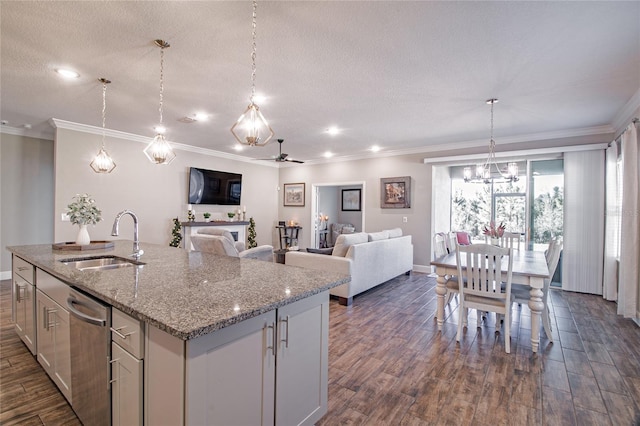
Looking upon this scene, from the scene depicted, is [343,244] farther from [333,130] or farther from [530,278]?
[530,278]

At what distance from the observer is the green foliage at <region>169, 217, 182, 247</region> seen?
6.24 m

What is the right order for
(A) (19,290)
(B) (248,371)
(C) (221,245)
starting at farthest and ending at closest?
1. (C) (221,245)
2. (A) (19,290)
3. (B) (248,371)

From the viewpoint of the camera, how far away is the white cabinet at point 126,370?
1274 mm

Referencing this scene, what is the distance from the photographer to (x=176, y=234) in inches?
246

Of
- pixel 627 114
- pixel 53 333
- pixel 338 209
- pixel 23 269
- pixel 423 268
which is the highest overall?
pixel 627 114

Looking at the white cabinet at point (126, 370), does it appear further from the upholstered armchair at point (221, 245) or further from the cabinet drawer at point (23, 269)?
the upholstered armchair at point (221, 245)

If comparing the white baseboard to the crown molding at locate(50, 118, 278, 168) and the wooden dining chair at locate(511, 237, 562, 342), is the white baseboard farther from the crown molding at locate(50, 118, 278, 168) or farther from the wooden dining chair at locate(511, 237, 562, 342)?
the crown molding at locate(50, 118, 278, 168)

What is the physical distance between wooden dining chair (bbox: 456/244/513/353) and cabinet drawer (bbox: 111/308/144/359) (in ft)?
8.62

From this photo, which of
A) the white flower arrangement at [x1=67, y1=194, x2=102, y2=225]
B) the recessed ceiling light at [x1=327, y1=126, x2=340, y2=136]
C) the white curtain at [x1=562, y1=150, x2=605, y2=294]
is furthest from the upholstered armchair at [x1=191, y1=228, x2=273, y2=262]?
the white curtain at [x1=562, y1=150, x2=605, y2=294]

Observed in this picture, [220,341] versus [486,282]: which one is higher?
[220,341]

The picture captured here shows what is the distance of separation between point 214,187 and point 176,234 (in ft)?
4.46

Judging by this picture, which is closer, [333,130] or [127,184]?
[333,130]

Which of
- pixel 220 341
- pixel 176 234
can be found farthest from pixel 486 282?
pixel 176 234

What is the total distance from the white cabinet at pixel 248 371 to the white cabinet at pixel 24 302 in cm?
205
